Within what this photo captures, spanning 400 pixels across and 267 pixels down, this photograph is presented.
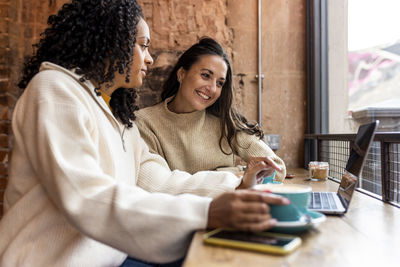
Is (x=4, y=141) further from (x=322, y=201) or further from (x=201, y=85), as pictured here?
(x=322, y=201)

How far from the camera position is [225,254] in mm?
525

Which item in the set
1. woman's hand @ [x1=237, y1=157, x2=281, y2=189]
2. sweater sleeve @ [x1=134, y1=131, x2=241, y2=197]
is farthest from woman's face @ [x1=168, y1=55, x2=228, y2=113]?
woman's hand @ [x1=237, y1=157, x2=281, y2=189]

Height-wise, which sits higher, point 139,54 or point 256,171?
point 139,54

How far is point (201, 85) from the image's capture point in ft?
5.88

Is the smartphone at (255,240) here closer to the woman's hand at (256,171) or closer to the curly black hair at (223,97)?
the woman's hand at (256,171)

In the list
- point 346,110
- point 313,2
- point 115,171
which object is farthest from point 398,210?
point 313,2

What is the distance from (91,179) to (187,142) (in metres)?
1.09

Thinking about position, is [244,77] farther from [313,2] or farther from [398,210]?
[398,210]

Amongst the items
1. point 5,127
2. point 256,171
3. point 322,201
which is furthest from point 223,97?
point 5,127

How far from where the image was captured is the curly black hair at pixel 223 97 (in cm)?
180

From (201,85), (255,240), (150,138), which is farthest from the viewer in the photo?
(201,85)

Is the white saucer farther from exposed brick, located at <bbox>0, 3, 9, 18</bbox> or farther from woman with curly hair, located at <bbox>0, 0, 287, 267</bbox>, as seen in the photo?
exposed brick, located at <bbox>0, 3, 9, 18</bbox>

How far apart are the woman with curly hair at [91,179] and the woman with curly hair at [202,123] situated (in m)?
0.61

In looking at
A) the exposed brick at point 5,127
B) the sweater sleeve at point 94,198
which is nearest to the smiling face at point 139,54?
the sweater sleeve at point 94,198
